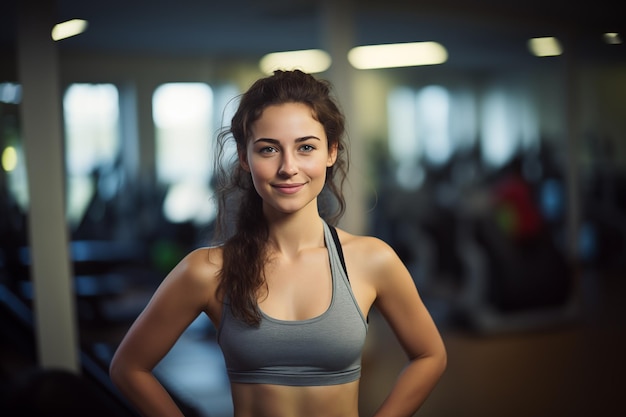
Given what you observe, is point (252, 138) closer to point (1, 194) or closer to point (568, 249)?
point (1, 194)

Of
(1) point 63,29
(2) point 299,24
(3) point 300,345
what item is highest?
(2) point 299,24

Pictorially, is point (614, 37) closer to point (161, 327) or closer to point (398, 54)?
point (161, 327)

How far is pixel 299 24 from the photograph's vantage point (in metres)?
6.96

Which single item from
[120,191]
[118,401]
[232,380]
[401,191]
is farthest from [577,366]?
[120,191]

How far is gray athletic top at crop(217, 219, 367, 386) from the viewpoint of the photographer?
1108 mm

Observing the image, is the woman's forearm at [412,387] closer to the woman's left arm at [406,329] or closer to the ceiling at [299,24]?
the woman's left arm at [406,329]

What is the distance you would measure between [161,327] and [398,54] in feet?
30.7

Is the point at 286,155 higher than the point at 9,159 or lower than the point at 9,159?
lower

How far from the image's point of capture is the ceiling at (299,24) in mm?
5059

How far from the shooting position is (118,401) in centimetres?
194

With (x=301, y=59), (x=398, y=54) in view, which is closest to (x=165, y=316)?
(x=301, y=59)

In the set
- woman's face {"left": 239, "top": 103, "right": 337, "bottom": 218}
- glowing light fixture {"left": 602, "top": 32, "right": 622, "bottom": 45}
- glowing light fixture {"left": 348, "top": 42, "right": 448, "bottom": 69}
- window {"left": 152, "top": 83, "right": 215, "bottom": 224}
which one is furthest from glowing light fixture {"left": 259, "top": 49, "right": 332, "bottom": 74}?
woman's face {"left": 239, "top": 103, "right": 337, "bottom": 218}

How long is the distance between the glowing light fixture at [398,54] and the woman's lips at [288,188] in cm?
707

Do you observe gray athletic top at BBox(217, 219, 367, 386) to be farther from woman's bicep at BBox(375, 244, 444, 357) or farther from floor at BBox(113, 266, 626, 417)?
floor at BBox(113, 266, 626, 417)
